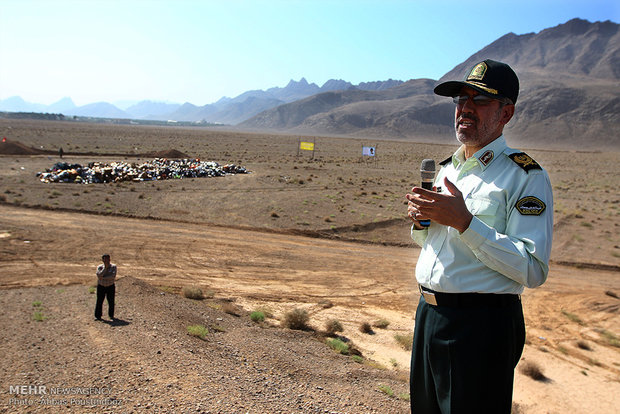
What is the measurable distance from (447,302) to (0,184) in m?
29.6

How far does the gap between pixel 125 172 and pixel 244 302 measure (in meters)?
22.3

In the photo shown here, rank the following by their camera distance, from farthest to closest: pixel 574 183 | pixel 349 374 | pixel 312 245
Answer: pixel 574 183 < pixel 312 245 < pixel 349 374

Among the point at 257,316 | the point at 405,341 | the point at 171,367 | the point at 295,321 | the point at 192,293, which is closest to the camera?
the point at 171,367

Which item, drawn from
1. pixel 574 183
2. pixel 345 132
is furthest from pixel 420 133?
pixel 574 183

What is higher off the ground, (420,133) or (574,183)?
(420,133)

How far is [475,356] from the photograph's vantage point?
7.40 feet

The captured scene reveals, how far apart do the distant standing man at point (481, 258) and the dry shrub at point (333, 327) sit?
7107 millimetres

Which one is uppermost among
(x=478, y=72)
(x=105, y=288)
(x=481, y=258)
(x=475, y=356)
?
(x=478, y=72)

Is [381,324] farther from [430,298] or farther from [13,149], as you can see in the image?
[13,149]

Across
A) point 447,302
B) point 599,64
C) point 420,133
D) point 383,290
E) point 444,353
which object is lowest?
point 383,290

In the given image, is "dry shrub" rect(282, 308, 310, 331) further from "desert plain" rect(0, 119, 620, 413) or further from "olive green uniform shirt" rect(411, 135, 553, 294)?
"olive green uniform shirt" rect(411, 135, 553, 294)

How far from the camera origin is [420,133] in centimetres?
16450

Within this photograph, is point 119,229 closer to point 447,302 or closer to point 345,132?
point 447,302

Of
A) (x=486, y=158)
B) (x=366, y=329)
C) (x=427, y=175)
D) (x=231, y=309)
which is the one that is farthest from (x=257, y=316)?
(x=486, y=158)
